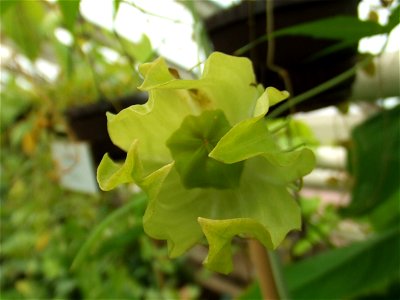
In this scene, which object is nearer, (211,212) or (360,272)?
(211,212)

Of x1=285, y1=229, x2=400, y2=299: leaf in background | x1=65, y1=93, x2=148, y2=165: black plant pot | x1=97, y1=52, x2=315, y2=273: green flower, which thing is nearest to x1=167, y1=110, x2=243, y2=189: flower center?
x1=97, y1=52, x2=315, y2=273: green flower

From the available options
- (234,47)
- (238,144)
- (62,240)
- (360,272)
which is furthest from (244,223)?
(62,240)

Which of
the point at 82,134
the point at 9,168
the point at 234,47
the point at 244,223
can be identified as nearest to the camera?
the point at 244,223

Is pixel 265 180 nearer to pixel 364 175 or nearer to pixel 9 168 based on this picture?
pixel 364 175

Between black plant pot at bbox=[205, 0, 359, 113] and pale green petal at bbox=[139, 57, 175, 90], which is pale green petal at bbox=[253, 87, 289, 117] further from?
black plant pot at bbox=[205, 0, 359, 113]

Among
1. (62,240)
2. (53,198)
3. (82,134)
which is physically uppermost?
(82,134)

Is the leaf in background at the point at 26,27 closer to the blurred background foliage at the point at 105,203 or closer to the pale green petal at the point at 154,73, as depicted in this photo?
the blurred background foliage at the point at 105,203

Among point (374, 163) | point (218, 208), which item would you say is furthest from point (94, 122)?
point (218, 208)
